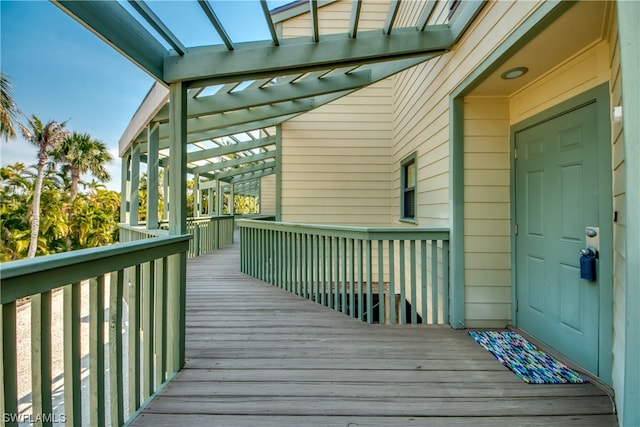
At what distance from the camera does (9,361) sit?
3.62ft

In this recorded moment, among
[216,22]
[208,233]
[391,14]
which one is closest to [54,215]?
[208,233]

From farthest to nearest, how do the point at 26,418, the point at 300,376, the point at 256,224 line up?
the point at 256,224
the point at 300,376
the point at 26,418

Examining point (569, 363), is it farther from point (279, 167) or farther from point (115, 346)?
point (279, 167)

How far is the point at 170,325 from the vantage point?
2.30 meters

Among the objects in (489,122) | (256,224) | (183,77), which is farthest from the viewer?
(256,224)

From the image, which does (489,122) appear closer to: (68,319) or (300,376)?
(300,376)

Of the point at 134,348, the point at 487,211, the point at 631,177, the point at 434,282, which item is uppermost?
the point at 631,177

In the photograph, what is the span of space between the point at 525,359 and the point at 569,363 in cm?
30

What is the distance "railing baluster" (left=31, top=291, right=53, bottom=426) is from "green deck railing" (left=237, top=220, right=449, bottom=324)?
2203mm

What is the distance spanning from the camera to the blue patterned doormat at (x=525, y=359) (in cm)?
209

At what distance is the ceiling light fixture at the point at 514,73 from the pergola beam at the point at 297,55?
76 cm

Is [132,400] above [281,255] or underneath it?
underneath

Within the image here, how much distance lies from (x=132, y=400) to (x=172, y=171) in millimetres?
1757

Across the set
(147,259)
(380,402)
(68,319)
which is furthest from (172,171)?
(380,402)
